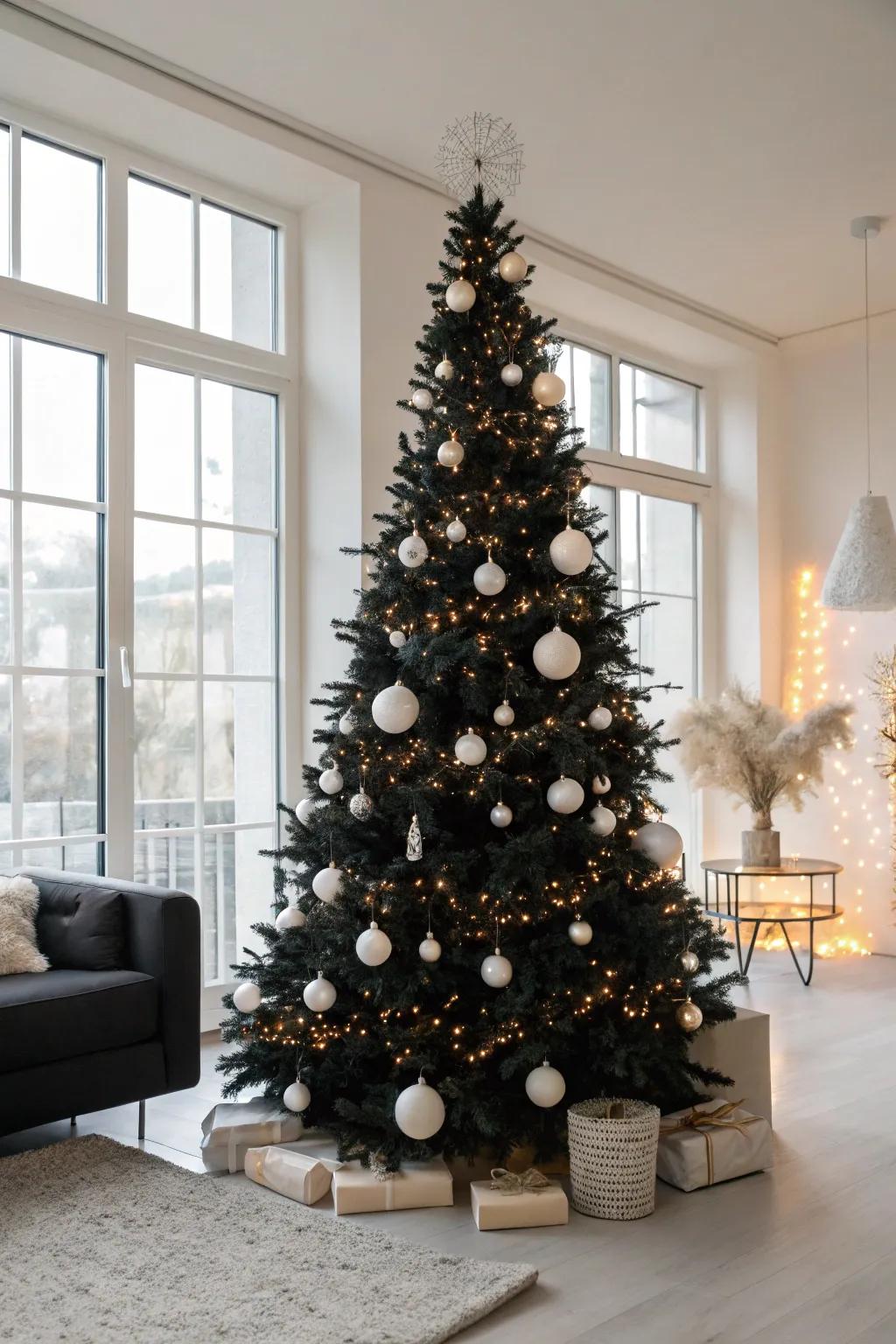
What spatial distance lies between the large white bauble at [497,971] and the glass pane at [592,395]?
3.56 m

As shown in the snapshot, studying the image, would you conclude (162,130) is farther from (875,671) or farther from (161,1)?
(875,671)

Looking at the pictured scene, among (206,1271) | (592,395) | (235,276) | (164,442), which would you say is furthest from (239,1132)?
(592,395)

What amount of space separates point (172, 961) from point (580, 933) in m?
1.04

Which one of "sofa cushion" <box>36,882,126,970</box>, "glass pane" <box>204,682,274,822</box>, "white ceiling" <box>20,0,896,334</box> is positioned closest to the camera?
"sofa cushion" <box>36,882,126,970</box>

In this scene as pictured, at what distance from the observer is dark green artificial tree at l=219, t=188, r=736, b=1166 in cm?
277

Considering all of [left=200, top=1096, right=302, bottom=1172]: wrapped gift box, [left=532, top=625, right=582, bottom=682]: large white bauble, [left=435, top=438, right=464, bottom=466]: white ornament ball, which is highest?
[left=435, top=438, right=464, bottom=466]: white ornament ball

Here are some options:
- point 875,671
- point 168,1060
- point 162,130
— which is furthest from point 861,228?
point 168,1060

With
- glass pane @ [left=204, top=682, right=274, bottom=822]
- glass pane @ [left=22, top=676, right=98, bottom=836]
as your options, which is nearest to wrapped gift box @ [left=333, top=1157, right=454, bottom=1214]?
glass pane @ [left=22, top=676, right=98, bottom=836]

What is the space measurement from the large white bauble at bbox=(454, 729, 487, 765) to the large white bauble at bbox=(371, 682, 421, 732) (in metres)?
0.14

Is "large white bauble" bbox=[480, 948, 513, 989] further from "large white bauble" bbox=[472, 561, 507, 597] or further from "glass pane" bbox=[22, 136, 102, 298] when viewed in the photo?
"glass pane" bbox=[22, 136, 102, 298]

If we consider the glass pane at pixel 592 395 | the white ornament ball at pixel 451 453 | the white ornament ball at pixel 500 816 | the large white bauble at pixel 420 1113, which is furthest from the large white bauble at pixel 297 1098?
the glass pane at pixel 592 395

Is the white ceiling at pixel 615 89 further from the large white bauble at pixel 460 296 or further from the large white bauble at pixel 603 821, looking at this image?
the large white bauble at pixel 603 821

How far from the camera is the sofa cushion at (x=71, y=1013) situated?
2.76 metres

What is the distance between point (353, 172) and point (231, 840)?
2.37 meters
